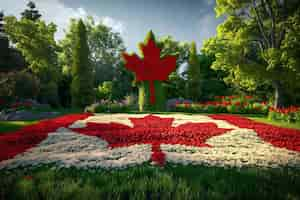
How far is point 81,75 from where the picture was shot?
18656 millimetres

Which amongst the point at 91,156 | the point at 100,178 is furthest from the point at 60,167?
the point at 100,178

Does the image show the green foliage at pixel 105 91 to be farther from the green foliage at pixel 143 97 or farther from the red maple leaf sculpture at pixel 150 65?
the red maple leaf sculpture at pixel 150 65

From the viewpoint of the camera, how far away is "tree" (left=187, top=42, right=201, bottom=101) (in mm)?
22797

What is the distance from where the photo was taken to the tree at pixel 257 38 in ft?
39.3

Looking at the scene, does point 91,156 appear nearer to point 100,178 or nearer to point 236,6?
point 100,178

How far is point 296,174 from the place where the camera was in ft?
9.57

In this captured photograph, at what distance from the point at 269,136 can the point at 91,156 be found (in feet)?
15.8

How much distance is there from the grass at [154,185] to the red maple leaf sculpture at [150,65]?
41.0ft

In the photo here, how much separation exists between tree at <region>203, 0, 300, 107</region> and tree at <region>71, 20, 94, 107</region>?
1059 cm

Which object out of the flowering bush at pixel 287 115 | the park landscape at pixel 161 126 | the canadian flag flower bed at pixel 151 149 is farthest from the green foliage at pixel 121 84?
the canadian flag flower bed at pixel 151 149

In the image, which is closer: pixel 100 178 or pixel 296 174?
pixel 100 178

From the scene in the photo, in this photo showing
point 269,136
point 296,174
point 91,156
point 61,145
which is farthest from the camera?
point 269,136

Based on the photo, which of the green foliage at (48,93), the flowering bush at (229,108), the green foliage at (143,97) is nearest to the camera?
the flowering bush at (229,108)

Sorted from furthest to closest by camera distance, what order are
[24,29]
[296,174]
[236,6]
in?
[24,29] → [236,6] → [296,174]
